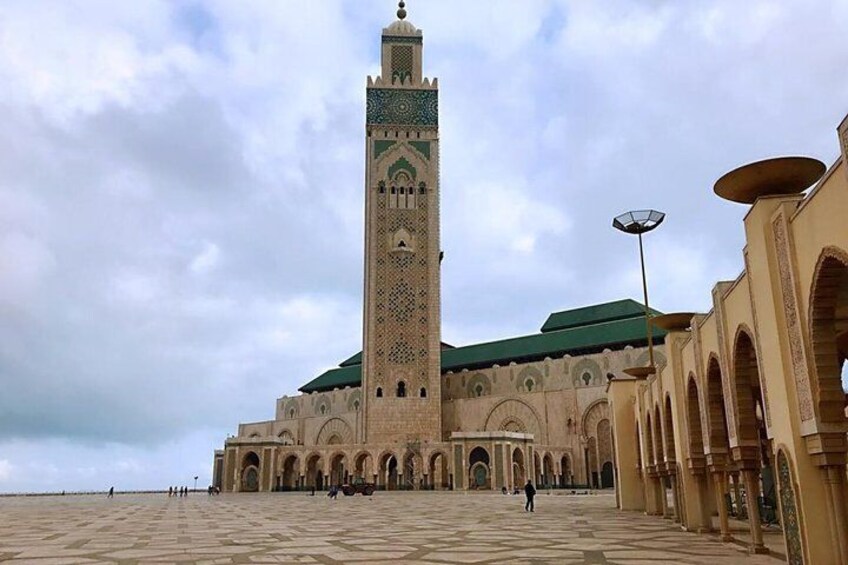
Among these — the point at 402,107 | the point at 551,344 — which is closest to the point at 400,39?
the point at 402,107

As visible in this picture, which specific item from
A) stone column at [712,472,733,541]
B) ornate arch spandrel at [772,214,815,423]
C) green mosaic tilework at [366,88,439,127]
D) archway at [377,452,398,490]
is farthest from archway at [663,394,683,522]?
green mosaic tilework at [366,88,439,127]

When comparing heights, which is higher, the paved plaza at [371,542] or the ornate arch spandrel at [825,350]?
the ornate arch spandrel at [825,350]

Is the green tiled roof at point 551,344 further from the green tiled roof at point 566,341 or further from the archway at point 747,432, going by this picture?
the archway at point 747,432

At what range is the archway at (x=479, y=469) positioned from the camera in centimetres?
3575

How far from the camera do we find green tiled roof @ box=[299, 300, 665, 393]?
4088 centimetres

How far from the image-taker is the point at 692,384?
10688 mm

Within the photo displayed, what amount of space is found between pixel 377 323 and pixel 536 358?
411 inches

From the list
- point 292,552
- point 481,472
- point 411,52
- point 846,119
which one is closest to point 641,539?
point 292,552

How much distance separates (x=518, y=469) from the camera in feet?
123

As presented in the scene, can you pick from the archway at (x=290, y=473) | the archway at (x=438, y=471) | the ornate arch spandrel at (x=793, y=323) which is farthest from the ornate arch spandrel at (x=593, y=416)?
the ornate arch spandrel at (x=793, y=323)

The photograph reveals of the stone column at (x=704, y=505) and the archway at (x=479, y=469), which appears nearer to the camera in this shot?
the stone column at (x=704, y=505)

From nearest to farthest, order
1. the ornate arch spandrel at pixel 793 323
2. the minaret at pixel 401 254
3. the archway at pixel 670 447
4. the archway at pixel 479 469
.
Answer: the ornate arch spandrel at pixel 793 323 < the archway at pixel 670 447 < the archway at pixel 479 469 < the minaret at pixel 401 254

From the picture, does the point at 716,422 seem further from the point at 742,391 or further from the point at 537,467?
the point at 537,467

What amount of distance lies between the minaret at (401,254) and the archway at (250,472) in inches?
260
